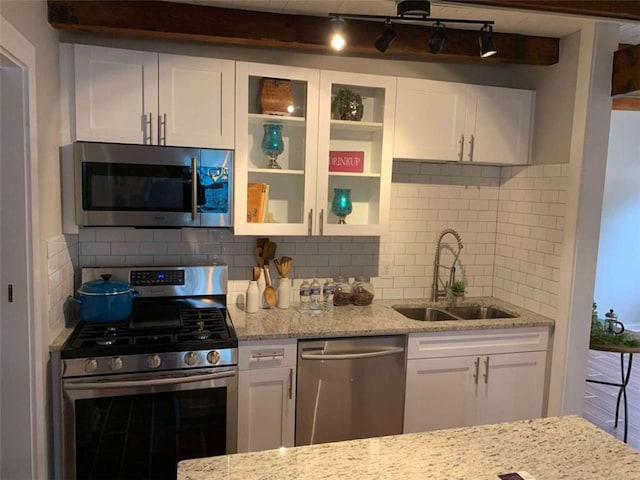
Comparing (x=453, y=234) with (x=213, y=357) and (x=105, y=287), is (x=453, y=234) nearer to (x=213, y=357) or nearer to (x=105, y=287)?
(x=213, y=357)

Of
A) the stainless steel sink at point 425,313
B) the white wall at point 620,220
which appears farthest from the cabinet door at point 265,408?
the white wall at point 620,220

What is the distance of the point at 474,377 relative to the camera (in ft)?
9.12

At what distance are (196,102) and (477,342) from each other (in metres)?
2.05

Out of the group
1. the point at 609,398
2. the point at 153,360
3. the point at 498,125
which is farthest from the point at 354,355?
the point at 609,398

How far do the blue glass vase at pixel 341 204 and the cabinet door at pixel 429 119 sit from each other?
395 millimetres

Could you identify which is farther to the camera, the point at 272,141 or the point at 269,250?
the point at 269,250

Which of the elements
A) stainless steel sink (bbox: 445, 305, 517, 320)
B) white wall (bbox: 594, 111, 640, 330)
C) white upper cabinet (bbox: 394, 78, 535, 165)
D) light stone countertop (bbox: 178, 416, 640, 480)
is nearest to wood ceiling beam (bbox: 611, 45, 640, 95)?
white upper cabinet (bbox: 394, 78, 535, 165)

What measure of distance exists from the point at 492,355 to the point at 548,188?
105 cm

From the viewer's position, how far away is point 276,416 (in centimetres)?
247

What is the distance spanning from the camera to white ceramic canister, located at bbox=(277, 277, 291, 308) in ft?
9.45

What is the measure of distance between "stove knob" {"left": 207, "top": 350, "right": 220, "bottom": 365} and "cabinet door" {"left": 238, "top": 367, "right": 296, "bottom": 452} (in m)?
0.18

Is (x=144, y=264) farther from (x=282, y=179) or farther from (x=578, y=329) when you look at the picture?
(x=578, y=329)

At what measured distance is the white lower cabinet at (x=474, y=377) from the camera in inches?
105

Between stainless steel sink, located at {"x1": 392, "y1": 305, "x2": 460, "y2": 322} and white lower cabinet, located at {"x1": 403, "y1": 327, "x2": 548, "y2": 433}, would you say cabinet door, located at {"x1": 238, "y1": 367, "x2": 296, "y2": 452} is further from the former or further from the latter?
stainless steel sink, located at {"x1": 392, "y1": 305, "x2": 460, "y2": 322}
